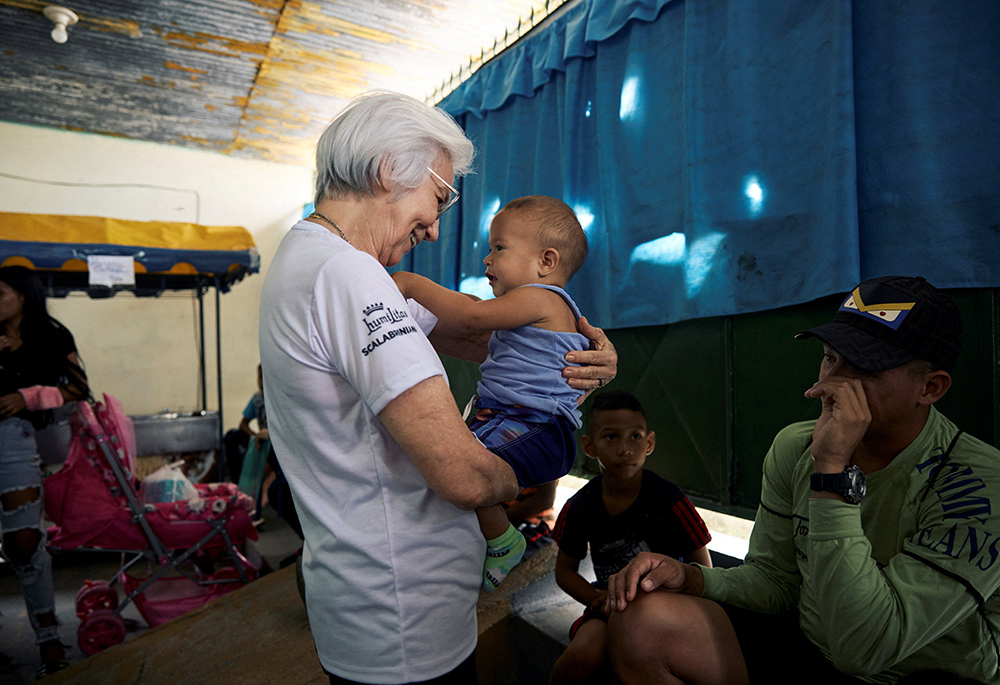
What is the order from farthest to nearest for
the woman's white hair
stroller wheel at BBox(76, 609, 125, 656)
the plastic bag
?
the plastic bag → stroller wheel at BBox(76, 609, 125, 656) → the woman's white hair

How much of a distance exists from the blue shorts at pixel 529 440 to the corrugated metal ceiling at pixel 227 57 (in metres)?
3.73

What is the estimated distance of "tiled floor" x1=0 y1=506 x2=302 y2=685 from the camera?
309cm

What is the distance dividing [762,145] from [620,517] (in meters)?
1.68

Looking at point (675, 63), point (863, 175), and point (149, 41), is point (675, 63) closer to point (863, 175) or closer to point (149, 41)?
point (863, 175)

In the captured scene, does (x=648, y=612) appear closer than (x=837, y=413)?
No

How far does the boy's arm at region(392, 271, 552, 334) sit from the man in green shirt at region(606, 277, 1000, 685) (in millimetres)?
715

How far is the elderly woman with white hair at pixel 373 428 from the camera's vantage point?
2.98 ft

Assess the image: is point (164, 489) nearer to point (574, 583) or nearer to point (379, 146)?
point (574, 583)

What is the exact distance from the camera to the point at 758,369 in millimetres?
2621

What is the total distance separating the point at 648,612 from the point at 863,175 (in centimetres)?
180

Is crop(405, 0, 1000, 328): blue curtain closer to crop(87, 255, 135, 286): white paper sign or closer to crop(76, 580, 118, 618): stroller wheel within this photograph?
crop(76, 580, 118, 618): stroller wheel

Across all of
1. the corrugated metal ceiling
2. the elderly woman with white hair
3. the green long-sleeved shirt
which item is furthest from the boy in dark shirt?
the corrugated metal ceiling

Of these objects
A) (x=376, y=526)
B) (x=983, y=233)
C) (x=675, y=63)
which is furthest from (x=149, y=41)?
(x=983, y=233)

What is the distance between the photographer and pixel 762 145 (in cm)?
248
